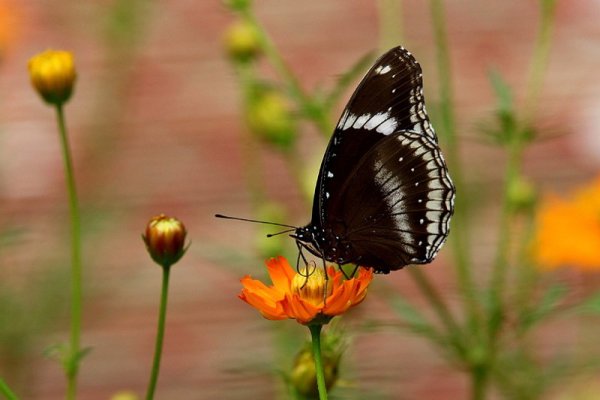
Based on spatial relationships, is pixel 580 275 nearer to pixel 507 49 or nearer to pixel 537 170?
pixel 537 170

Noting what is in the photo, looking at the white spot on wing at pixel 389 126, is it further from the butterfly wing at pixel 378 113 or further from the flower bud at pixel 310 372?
the flower bud at pixel 310 372

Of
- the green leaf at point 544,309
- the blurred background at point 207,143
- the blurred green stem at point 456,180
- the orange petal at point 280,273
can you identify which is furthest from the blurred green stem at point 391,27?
the blurred background at point 207,143

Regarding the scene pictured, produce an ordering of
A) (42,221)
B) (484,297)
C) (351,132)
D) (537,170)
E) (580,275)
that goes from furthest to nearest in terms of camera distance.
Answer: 1. (537,170)
2. (42,221)
3. (580,275)
4. (484,297)
5. (351,132)

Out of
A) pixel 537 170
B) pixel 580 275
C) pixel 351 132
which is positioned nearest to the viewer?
pixel 351 132

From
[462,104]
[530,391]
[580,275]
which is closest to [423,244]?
[530,391]

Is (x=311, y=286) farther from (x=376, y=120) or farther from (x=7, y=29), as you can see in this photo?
(x=7, y=29)

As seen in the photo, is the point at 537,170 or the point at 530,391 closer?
the point at 530,391
